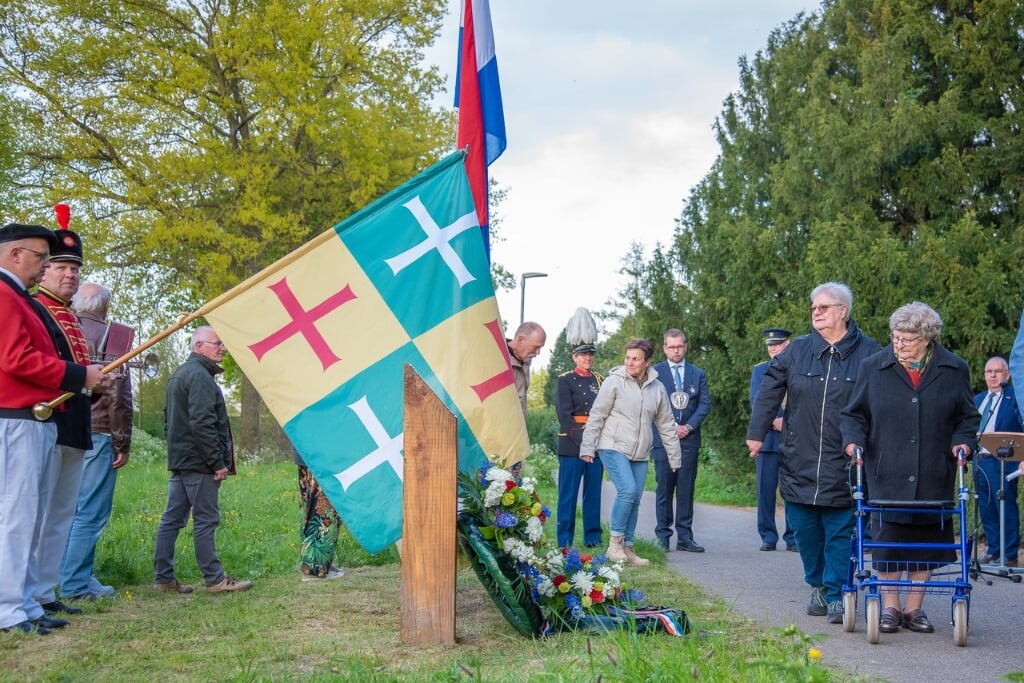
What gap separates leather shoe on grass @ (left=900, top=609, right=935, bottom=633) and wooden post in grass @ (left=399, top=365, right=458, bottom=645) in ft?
9.19

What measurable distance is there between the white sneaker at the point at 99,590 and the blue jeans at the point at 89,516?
6 cm

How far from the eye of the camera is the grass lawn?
4.38 m

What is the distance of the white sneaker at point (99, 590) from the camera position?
7.22m

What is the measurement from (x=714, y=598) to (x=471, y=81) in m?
3.98

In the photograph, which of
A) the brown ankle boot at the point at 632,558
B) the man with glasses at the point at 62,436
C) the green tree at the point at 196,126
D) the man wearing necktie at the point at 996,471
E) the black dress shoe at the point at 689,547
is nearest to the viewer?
the man with glasses at the point at 62,436

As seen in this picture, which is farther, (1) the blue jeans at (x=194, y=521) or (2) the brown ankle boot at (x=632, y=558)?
(2) the brown ankle boot at (x=632, y=558)

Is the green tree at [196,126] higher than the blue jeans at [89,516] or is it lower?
higher

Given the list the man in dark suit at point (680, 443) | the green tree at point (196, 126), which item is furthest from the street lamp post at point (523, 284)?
the man in dark suit at point (680, 443)

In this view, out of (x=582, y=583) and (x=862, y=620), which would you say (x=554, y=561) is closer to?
(x=582, y=583)

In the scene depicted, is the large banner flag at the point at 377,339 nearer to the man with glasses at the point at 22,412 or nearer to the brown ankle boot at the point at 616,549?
the man with glasses at the point at 22,412

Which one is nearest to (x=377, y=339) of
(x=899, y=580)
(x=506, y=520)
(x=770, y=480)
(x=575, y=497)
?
(x=506, y=520)

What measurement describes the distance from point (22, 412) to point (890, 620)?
16.4 ft

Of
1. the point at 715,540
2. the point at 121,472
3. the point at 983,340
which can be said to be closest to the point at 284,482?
the point at 121,472

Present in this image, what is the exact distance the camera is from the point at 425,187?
598cm
